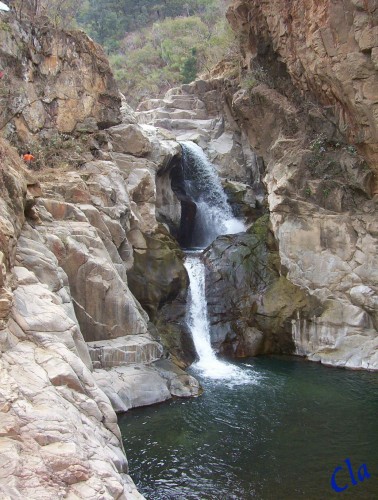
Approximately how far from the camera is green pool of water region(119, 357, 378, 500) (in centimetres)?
1016

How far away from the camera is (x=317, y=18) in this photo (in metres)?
18.5

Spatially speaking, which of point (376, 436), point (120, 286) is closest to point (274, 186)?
point (120, 286)

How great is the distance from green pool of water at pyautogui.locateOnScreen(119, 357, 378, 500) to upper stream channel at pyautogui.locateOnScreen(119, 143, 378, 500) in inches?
0.9

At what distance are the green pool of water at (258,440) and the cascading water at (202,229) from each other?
2.34m

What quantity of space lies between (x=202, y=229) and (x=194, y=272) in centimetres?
582

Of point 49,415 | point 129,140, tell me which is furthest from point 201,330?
point 49,415

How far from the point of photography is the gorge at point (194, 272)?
8633 mm

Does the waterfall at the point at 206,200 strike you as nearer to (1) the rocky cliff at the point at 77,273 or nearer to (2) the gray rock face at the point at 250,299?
(1) the rocky cliff at the point at 77,273

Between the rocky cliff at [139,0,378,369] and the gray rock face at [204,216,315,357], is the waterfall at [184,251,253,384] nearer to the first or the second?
the gray rock face at [204,216,315,357]

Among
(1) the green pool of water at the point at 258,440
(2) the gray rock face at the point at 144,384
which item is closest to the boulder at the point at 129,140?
(2) the gray rock face at the point at 144,384

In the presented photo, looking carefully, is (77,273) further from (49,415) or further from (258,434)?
(49,415)

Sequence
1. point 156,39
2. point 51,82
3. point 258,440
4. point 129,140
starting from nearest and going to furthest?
point 258,440, point 51,82, point 129,140, point 156,39

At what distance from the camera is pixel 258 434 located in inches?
495

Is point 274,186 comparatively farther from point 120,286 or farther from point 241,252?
point 120,286
